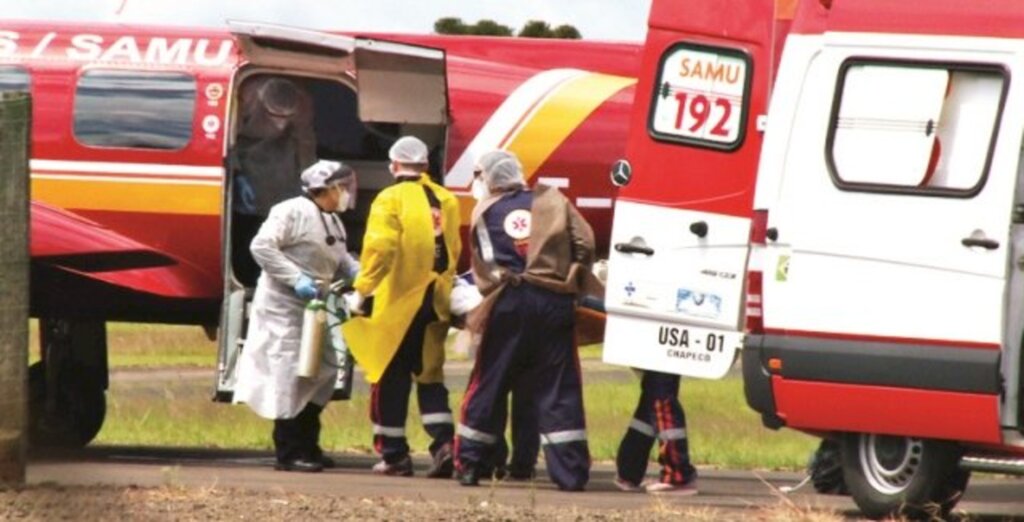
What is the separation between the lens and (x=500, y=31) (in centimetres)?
2369

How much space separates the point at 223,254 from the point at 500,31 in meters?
5.89

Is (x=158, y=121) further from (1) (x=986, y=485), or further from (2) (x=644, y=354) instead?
(1) (x=986, y=485)

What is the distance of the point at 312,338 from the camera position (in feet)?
55.5

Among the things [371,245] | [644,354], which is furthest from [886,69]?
[371,245]

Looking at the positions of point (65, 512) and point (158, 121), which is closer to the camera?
point (65, 512)

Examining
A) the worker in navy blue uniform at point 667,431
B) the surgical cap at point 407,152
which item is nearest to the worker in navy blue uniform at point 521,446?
the worker in navy blue uniform at point 667,431

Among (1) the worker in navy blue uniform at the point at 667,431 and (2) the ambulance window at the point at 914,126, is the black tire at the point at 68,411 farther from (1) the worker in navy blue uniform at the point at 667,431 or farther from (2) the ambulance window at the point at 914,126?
(2) the ambulance window at the point at 914,126

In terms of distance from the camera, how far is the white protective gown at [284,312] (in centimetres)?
1692

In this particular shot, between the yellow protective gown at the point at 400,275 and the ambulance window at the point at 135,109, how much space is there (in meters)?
2.83

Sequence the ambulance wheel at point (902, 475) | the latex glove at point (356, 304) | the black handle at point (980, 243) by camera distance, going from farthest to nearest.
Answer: the latex glove at point (356, 304) → the ambulance wheel at point (902, 475) → the black handle at point (980, 243)

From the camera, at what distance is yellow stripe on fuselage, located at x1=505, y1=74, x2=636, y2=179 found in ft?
61.4

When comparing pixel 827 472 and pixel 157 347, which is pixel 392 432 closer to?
pixel 827 472

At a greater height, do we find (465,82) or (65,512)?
(465,82)

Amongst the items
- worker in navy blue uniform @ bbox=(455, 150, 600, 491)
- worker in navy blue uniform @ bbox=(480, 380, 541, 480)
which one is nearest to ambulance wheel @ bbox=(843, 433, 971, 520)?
worker in navy blue uniform @ bbox=(455, 150, 600, 491)
